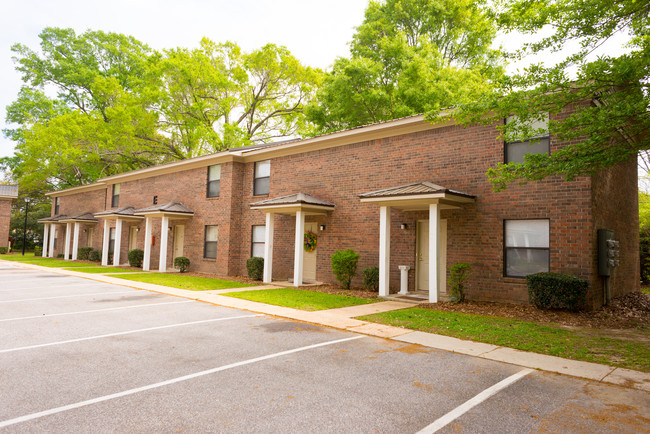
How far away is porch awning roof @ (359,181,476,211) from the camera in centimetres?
1043

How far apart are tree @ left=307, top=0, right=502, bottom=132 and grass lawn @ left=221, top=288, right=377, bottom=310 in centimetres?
1256

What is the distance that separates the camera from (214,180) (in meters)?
19.9

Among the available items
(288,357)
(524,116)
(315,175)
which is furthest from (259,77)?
(288,357)

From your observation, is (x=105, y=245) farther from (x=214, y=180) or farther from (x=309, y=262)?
(x=309, y=262)

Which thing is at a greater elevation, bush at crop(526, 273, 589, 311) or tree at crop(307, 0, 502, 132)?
tree at crop(307, 0, 502, 132)

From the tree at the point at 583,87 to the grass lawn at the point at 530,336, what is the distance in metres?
2.86

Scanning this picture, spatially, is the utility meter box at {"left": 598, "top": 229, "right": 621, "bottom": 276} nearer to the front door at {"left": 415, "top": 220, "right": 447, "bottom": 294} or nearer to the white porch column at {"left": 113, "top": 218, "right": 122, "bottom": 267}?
the front door at {"left": 415, "top": 220, "right": 447, "bottom": 294}

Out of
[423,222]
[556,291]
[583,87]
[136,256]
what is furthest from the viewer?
[136,256]

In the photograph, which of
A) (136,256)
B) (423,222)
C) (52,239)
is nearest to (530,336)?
(423,222)

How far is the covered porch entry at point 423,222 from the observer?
1077cm

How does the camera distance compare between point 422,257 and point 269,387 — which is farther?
point 422,257

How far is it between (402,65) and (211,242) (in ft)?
47.3

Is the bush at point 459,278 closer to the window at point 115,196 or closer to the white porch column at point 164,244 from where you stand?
the white porch column at point 164,244

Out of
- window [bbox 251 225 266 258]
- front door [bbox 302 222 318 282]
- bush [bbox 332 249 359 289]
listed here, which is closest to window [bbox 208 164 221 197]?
window [bbox 251 225 266 258]
